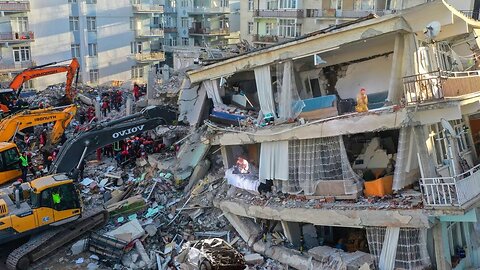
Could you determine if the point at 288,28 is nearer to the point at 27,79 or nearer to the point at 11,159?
the point at 27,79

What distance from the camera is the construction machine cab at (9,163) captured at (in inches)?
725

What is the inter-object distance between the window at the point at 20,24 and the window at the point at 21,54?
149 centimetres

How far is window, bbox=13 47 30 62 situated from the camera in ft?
129

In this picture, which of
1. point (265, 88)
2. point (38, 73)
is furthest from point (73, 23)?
point (265, 88)

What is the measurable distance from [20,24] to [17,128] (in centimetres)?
2127

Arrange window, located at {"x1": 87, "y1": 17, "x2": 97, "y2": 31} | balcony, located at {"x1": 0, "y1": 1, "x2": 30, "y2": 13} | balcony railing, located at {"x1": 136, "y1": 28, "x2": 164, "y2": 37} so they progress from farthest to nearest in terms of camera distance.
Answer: balcony railing, located at {"x1": 136, "y1": 28, "x2": 164, "y2": 37} → window, located at {"x1": 87, "y1": 17, "x2": 97, "y2": 31} → balcony, located at {"x1": 0, "y1": 1, "x2": 30, "y2": 13}

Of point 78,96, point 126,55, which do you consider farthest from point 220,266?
point 126,55

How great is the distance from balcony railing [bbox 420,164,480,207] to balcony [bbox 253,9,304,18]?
2981 cm

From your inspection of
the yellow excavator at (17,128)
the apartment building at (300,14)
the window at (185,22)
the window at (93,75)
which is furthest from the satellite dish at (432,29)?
the window at (185,22)

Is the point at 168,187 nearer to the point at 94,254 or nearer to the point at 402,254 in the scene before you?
the point at 94,254

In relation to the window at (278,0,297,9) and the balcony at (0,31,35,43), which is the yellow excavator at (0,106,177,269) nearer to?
the balcony at (0,31,35,43)

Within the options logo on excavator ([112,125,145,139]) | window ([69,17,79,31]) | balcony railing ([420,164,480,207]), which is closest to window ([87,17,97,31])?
window ([69,17,79,31])

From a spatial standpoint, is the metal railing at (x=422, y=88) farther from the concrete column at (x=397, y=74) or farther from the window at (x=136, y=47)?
the window at (x=136, y=47)

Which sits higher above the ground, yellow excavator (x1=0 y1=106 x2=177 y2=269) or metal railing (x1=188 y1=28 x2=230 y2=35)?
metal railing (x1=188 y1=28 x2=230 y2=35)
